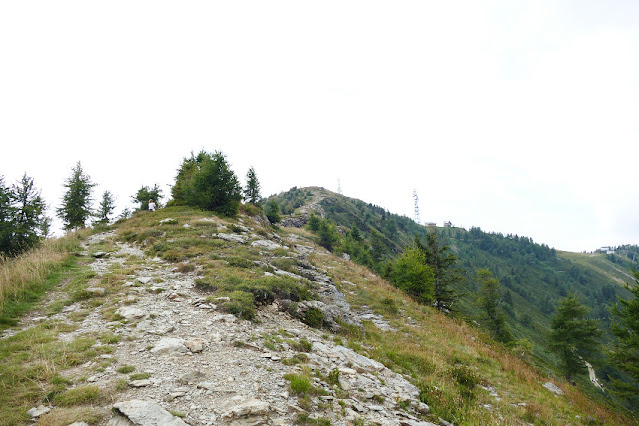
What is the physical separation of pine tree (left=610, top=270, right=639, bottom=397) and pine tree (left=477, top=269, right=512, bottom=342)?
2626 centimetres

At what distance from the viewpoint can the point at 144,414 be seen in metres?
4.55

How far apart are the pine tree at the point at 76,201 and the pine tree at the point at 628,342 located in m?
53.5

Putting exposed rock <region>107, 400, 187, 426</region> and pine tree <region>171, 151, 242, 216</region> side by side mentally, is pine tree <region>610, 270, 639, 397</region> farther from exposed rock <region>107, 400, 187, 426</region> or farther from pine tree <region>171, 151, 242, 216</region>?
pine tree <region>171, 151, 242, 216</region>

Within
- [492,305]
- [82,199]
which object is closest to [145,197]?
[82,199]

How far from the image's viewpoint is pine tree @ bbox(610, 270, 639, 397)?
1833 centimetres

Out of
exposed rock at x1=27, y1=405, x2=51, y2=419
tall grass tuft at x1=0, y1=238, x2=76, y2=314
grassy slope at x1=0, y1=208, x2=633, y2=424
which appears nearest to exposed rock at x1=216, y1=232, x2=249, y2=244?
grassy slope at x1=0, y1=208, x2=633, y2=424

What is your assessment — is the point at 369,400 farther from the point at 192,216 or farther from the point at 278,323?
the point at 192,216

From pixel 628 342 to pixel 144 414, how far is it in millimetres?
29016

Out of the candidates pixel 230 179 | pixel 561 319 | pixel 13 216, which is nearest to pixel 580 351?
pixel 561 319

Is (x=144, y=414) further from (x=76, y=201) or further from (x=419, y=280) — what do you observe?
(x=76, y=201)

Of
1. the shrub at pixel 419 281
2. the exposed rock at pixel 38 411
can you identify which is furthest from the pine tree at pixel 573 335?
the exposed rock at pixel 38 411

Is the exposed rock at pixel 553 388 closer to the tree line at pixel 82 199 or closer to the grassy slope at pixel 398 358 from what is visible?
the grassy slope at pixel 398 358

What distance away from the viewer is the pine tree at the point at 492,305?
46.9 metres

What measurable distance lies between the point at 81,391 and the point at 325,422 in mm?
4665
